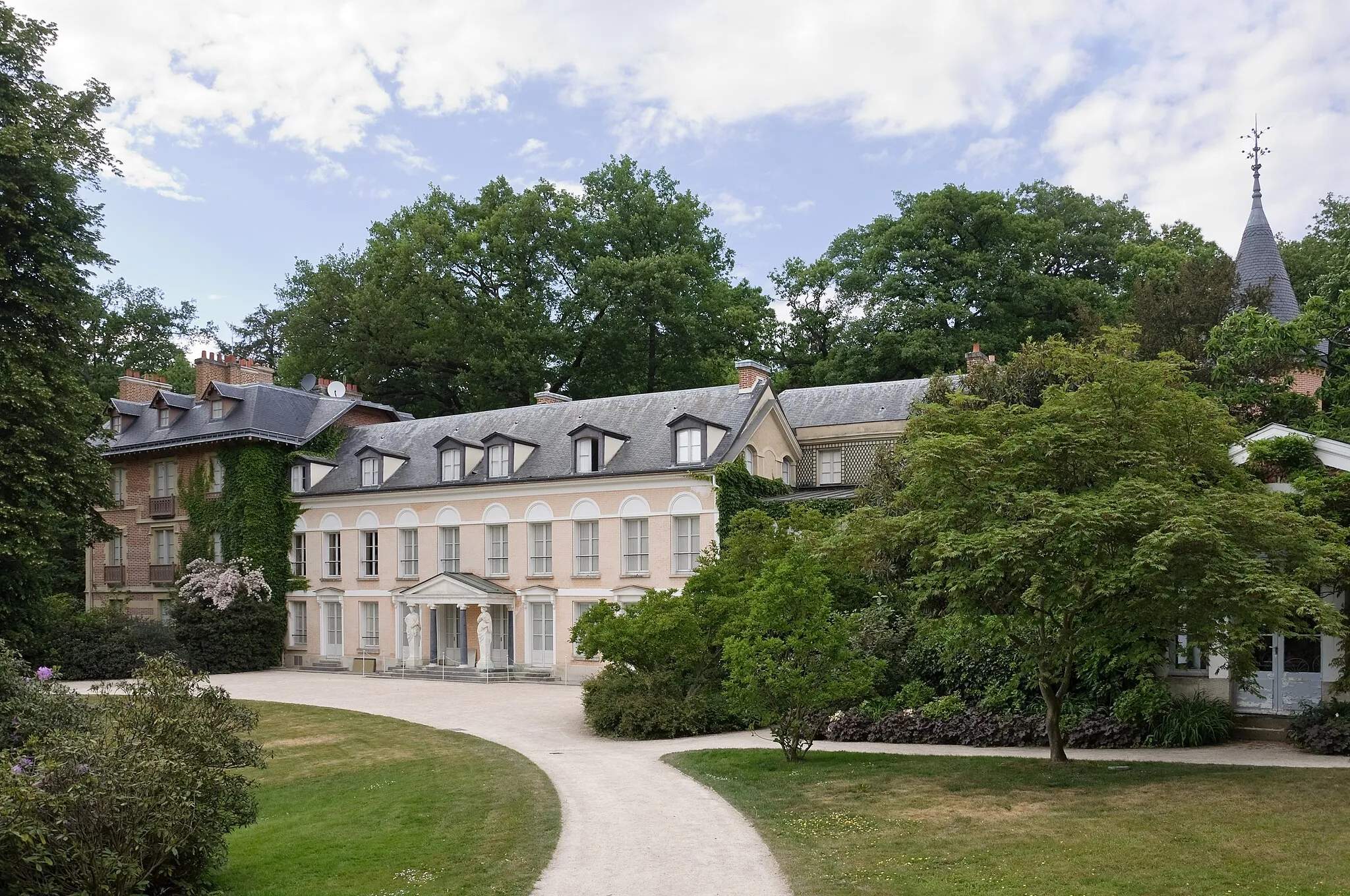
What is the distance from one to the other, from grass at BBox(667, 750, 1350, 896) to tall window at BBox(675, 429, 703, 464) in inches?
562

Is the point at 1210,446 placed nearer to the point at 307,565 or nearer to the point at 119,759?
the point at 119,759

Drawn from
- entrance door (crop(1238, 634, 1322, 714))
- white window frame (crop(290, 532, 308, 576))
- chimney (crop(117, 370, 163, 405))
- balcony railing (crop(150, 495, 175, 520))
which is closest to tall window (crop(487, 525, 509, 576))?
white window frame (crop(290, 532, 308, 576))

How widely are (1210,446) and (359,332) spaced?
37012 mm

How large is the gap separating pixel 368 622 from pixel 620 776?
2131 centimetres

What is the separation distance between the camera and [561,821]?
12656 mm

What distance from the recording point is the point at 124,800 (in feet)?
29.2

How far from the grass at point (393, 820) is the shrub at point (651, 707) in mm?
2468

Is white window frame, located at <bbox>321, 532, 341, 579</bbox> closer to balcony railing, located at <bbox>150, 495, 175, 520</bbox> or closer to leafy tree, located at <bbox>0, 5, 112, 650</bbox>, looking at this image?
balcony railing, located at <bbox>150, 495, 175, 520</bbox>

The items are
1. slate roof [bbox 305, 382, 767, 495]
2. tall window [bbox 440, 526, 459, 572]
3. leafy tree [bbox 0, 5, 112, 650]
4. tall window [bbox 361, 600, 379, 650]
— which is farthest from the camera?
tall window [bbox 361, 600, 379, 650]

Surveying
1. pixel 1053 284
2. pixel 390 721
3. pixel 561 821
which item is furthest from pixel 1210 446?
pixel 1053 284

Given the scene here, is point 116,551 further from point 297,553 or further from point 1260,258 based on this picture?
point 1260,258

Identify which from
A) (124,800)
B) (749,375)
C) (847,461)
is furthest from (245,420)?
(124,800)

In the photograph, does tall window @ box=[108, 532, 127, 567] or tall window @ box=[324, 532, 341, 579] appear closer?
tall window @ box=[324, 532, 341, 579]

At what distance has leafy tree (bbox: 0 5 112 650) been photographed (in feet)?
76.1
